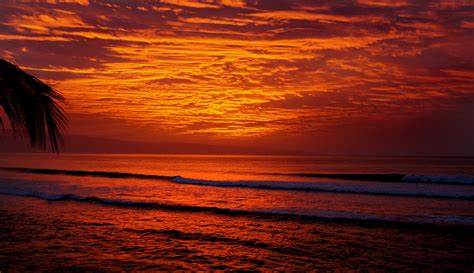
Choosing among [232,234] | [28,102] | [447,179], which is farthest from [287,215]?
[447,179]

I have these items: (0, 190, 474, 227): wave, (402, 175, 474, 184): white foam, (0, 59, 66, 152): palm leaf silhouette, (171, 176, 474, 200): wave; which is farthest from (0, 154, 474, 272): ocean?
(402, 175, 474, 184): white foam

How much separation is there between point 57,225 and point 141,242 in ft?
13.9

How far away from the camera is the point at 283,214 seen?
55.9ft

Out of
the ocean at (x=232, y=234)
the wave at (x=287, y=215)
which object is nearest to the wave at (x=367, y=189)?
the ocean at (x=232, y=234)

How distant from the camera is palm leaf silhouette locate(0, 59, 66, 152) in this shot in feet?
10.5

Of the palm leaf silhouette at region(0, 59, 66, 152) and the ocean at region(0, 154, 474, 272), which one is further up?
the palm leaf silhouette at region(0, 59, 66, 152)

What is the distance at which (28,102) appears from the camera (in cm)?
322

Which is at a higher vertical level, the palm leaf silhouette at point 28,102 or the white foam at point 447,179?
the palm leaf silhouette at point 28,102

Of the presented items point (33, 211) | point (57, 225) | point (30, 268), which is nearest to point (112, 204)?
point (33, 211)

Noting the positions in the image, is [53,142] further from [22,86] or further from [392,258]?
[392,258]

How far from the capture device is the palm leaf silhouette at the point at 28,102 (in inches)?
127

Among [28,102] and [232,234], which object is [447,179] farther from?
[28,102]

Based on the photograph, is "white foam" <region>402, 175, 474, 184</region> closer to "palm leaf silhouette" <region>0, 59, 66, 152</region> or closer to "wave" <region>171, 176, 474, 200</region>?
"wave" <region>171, 176, 474, 200</region>

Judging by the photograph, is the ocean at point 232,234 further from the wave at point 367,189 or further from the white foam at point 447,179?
the white foam at point 447,179
